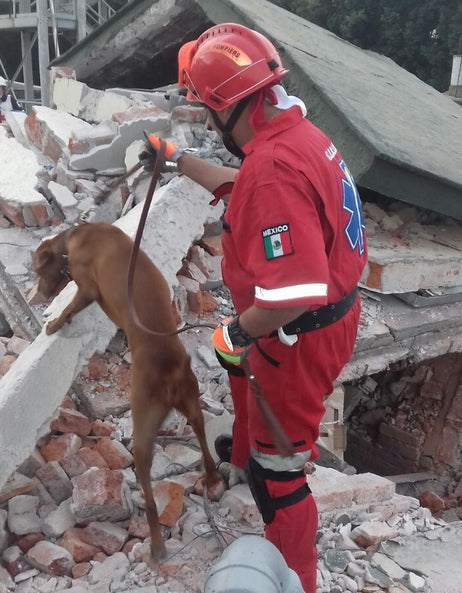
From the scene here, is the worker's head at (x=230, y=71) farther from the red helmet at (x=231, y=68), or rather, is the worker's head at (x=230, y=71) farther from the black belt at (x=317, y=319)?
the black belt at (x=317, y=319)

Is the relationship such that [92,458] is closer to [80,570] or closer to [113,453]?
[113,453]

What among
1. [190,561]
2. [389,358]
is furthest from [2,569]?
[389,358]

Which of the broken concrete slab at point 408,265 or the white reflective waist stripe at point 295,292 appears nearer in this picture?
the white reflective waist stripe at point 295,292

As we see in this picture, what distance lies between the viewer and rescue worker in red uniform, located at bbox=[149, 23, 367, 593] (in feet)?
7.04

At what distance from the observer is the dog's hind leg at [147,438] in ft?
9.50

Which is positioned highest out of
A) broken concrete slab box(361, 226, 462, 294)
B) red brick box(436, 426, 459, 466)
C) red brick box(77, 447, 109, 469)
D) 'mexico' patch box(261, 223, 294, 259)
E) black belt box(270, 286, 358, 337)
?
'mexico' patch box(261, 223, 294, 259)

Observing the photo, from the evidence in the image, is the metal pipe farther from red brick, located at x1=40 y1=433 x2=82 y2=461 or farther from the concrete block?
the concrete block

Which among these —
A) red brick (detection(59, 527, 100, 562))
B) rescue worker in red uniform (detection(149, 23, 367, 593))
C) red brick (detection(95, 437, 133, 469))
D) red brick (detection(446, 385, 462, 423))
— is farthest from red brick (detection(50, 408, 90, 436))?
red brick (detection(446, 385, 462, 423))

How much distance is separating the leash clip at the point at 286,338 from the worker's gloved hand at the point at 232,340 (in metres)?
0.14

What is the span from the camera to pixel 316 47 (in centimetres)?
664

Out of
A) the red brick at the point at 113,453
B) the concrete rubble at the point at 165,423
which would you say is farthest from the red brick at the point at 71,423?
the red brick at the point at 113,453

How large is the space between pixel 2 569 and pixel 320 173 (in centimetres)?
229

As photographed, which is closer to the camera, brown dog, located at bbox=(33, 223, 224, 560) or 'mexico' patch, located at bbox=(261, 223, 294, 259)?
'mexico' patch, located at bbox=(261, 223, 294, 259)

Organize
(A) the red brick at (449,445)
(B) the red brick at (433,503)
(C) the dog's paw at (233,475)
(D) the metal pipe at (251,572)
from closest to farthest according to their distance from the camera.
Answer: (D) the metal pipe at (251,572) → (C) the dog's paw at (233,475) → (B) the red brick at (433,503) → (A) the red brick at (449,445)
